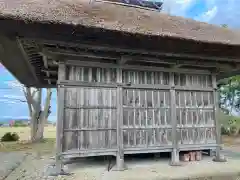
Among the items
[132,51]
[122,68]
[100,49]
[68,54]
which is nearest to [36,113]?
[68,54]

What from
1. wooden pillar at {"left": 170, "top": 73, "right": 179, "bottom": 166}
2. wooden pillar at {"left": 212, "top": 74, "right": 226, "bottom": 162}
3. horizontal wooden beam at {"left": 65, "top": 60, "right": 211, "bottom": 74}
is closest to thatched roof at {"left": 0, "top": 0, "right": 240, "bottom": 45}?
horizontal wooden beam at {"left": 65, "top": 60, "right": 211, "bottom": 74}

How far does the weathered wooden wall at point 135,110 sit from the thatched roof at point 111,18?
4.35 feet

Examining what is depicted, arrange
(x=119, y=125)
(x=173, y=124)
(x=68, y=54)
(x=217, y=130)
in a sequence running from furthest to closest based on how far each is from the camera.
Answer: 1. (x=217, y=130)
2. (x=173, y=124)
3. (x=119, y=125)
4. (x=68, y=54)

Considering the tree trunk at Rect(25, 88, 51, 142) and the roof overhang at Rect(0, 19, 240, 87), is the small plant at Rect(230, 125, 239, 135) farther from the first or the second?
the tree trunk at Rect(25, 88, 51, 142)

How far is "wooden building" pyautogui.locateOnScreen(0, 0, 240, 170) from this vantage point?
480 centimetres

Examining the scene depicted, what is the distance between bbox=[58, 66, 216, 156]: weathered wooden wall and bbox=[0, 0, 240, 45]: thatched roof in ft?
4.35

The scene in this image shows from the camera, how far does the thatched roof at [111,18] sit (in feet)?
14.7

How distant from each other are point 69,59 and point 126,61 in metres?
1.49

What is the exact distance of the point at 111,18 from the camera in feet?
17.2

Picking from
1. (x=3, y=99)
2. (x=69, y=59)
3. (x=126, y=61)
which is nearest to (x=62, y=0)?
(x=69, y=59)

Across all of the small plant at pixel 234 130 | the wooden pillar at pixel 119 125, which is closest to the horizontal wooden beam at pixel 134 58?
the wooden pillar at pixel 119 125

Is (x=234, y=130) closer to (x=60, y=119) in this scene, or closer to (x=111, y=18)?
(x=111, y=18)

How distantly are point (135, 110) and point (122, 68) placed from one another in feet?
3.92

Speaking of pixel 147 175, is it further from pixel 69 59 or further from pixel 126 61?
pixel 69 59
